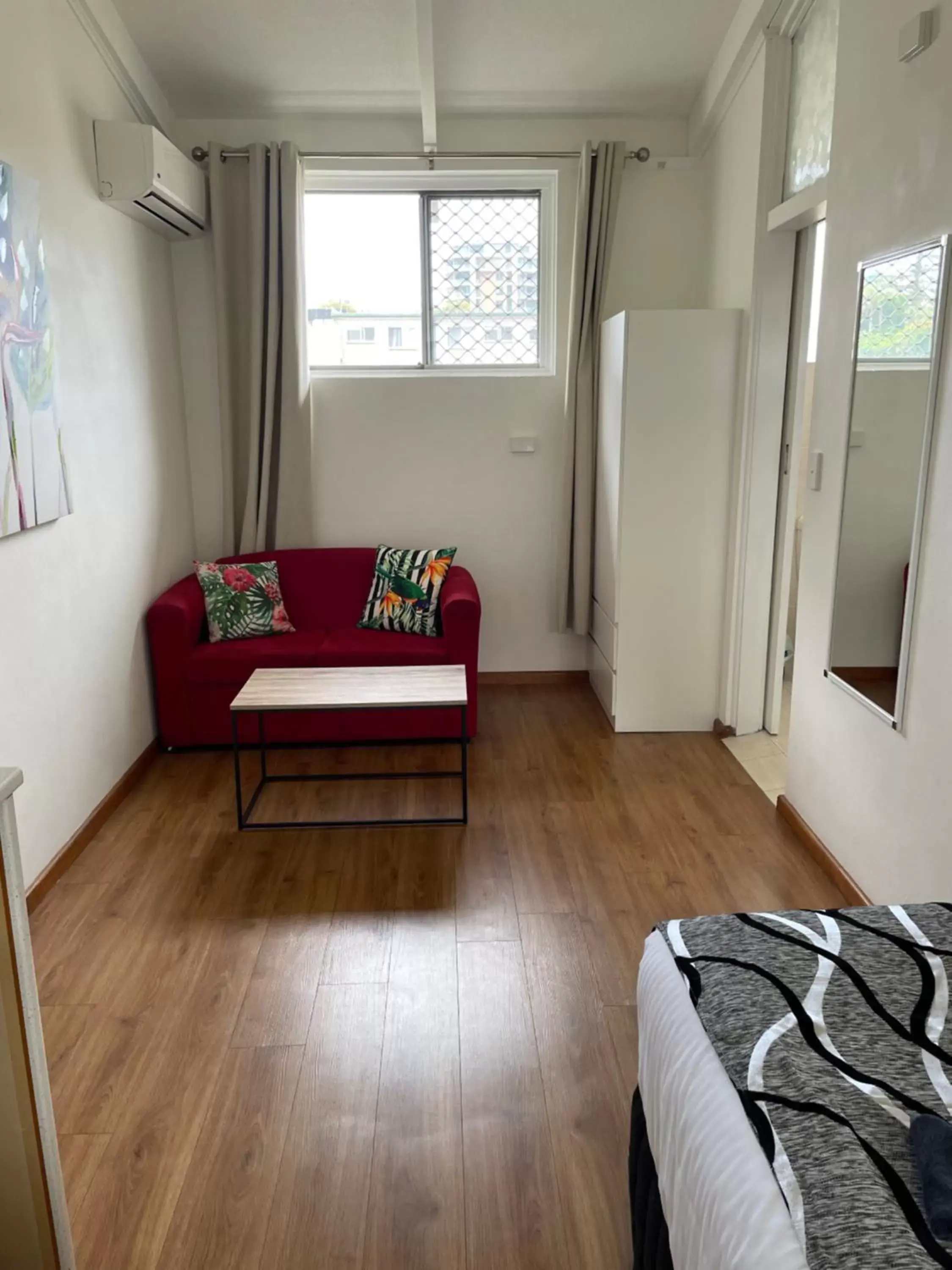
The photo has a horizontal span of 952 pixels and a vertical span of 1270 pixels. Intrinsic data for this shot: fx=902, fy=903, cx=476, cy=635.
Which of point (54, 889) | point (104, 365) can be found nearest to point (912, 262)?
point (104, 365)

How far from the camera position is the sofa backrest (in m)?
4.40

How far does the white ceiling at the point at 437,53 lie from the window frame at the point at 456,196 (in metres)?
0.28

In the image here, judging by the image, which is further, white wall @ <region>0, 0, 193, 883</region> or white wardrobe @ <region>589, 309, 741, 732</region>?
white wardrobe @ <region>589, 309, 741, 732</region>

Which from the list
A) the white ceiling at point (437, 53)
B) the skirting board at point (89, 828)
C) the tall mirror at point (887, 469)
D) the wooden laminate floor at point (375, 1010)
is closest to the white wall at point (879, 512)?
the tall mirror at point (887, 469)

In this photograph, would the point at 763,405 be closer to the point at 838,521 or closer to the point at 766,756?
the point at 838,521

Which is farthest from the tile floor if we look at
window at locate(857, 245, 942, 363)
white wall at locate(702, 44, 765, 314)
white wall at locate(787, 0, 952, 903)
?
white wall at locate(702, 44, 765, 314)

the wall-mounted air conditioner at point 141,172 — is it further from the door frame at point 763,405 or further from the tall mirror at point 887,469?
the tall mirror at point 887,469

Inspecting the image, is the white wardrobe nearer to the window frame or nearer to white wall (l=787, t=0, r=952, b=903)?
the window frame

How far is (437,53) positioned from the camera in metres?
3.75

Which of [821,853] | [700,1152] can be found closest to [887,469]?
[821,853]

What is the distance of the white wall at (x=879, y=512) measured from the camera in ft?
7.73

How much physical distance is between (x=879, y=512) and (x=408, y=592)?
87.5 inches

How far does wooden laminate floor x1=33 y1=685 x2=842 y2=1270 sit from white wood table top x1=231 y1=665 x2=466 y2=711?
18.7 inches

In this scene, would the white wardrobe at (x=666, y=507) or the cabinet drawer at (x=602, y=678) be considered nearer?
the white wardrobe at (x=666, y=507)
